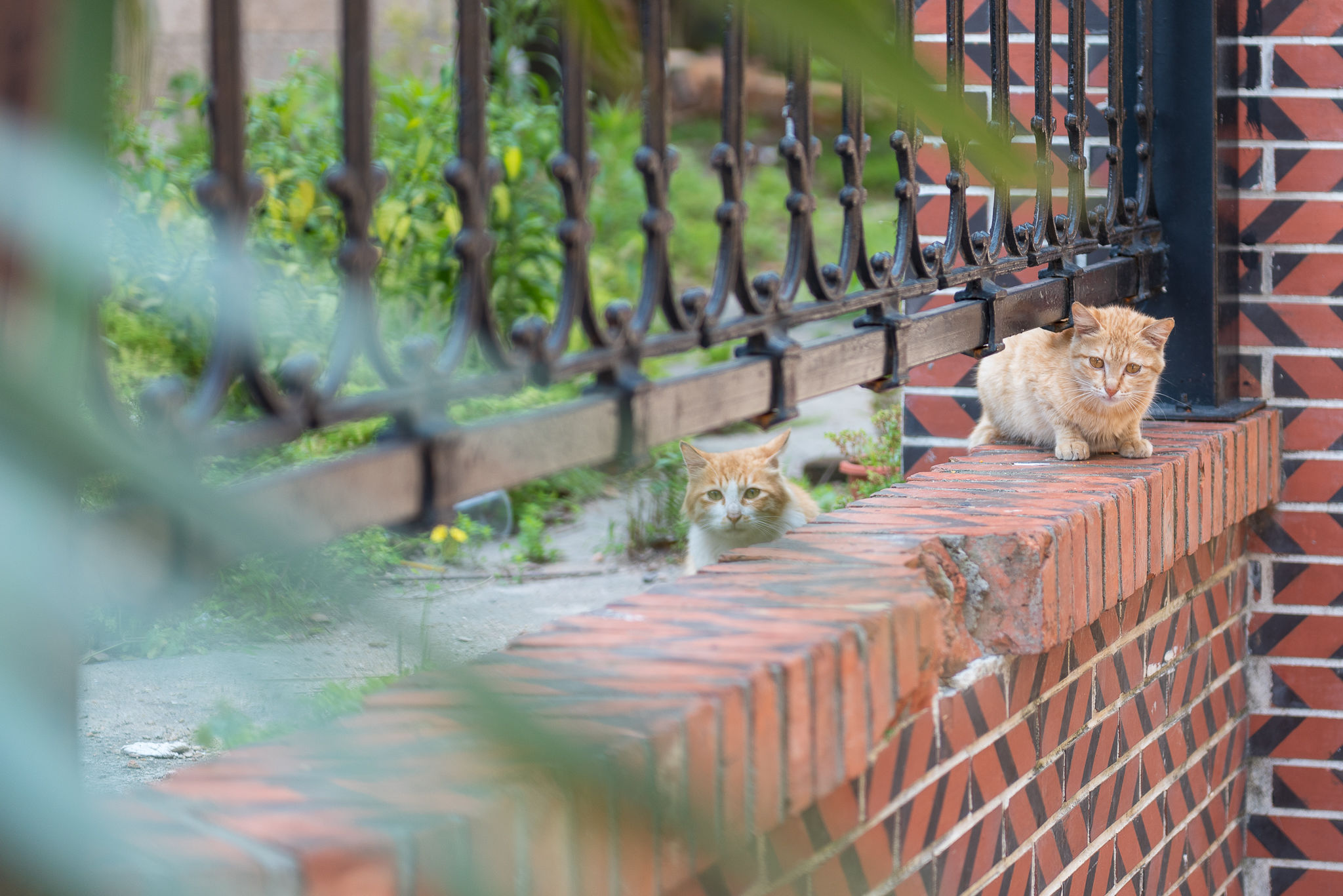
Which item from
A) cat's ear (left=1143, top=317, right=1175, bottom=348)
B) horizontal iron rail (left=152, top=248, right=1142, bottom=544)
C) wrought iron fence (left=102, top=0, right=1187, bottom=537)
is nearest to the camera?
wrought iron fence (left=102, top=0, right=1187, bottom=537)

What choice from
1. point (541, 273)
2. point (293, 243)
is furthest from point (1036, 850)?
→ point (541, 273)

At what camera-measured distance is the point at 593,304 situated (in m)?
1.52

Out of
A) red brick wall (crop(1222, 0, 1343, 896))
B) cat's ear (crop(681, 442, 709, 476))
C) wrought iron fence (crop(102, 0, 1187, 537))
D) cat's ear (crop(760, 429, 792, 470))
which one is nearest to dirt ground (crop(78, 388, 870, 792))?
wrought iron fence (crop(102, 0, 1187, 537))

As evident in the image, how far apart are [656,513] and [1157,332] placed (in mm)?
2730

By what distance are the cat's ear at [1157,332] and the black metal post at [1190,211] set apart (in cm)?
24

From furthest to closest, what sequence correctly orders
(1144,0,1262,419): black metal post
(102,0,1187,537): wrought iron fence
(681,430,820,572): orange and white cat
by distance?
(681,430,820,572): orange and white cat → (1144,0,1262,419): black metal post → (102,0,1187,537): wrought iron fence

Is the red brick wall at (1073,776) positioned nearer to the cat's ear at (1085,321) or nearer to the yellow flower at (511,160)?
the cat's ear at (1085,321)

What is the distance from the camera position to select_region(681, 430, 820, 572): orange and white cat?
3.46 m

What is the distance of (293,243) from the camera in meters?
5.31

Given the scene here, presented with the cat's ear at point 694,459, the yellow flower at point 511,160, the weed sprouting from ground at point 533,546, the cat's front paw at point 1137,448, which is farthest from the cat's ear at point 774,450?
the yellow flower at point 511,160

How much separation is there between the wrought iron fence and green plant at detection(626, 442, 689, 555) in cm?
281

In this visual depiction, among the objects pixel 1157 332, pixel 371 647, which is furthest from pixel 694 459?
pixel 1157 332

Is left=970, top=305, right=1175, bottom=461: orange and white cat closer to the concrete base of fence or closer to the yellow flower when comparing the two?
A: the concrete base of fence

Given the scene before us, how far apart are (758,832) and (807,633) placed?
0.24 meters
